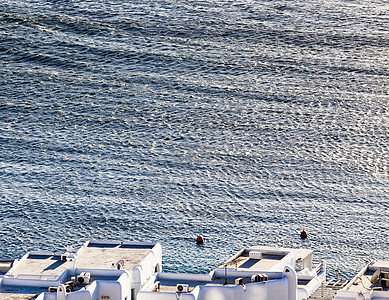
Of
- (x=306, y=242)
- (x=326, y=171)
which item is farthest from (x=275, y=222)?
(x=326, y=171)

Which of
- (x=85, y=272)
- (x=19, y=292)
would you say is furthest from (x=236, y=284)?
(x=19, y=292)

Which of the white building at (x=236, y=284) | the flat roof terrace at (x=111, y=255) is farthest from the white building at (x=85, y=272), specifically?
the white building at (x=236, y=284)

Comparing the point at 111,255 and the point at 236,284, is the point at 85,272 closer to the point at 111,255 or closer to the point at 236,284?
the point at 111,255

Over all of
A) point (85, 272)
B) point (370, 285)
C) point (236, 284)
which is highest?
point (85, 272)

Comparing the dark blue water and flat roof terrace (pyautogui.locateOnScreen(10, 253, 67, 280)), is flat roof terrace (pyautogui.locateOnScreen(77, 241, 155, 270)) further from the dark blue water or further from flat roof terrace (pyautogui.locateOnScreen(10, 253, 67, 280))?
the dark blue water

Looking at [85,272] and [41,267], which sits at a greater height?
[85,272]

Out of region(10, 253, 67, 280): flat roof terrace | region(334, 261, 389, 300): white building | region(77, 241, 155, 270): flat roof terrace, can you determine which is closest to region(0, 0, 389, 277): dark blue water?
region(77, 241, 155, 270): flat roof terrace
